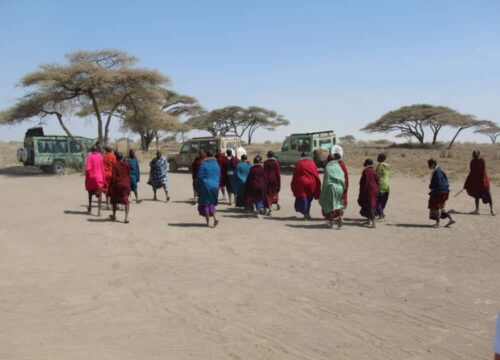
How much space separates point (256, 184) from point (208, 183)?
1.90m

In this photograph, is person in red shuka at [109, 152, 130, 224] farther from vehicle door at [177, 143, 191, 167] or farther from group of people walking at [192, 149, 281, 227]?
vehicle door at [177, 143, 191, 167]

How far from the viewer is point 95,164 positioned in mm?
11305

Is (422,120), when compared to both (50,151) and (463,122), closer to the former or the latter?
(463,122)

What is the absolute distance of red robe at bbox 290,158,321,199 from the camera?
426 inches

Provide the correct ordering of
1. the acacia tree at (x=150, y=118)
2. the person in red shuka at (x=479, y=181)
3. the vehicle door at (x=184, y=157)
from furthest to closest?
the acacia tree at (x=150, y=118) → the vehicle door at (x=184, y=157) → the person in red shuka at (x=479, y=181)

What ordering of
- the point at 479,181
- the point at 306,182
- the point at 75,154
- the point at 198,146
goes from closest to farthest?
the point at 306,182, the point at 479,181, the point at 198,146, the point at 75,154

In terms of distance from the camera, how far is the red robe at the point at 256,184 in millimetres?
11277

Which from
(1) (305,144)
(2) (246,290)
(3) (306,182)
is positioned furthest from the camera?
(1) (305,144)

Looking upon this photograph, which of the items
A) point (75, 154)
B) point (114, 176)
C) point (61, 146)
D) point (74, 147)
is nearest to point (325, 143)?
point (75, 154)

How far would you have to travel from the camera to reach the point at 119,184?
1023 centimetres

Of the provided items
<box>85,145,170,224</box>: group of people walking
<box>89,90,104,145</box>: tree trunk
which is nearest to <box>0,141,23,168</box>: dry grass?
<box>89,90,104,145</box>: tree trunk

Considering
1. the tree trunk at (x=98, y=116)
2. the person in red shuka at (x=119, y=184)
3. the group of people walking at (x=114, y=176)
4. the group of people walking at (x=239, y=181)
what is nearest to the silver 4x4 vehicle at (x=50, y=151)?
the tree trunk at (x=98, y=116)

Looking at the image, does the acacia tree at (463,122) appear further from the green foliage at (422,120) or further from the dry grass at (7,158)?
the dry grass at (7,158)

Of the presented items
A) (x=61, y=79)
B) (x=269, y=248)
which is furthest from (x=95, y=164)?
(x=61, y=79)
